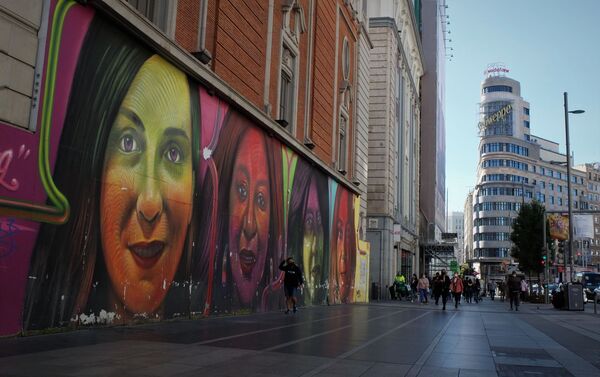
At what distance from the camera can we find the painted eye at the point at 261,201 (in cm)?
1806

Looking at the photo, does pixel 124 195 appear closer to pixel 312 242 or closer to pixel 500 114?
pixel 312 242

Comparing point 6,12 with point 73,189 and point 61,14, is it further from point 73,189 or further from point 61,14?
point 73,189

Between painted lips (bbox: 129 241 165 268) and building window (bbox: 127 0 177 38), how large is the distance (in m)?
4.65

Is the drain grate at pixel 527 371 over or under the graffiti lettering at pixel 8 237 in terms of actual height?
under

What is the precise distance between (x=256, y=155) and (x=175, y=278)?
5.84 metres

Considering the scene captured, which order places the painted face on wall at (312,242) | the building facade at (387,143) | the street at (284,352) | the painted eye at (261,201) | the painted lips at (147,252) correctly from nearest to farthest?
the street at (284,352), the painted lips at (147,252), the painted eye at (261,201), the painted face on wall at (312,242), the building facade at (387,143)

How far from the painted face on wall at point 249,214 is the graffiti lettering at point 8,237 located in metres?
7.73

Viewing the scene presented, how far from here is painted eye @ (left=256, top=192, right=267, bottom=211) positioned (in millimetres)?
18061

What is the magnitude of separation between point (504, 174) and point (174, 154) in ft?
383

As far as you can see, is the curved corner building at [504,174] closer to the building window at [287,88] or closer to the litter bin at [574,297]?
the litter bin at [574,297]

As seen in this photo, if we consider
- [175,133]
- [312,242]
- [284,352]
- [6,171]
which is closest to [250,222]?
[175,133]

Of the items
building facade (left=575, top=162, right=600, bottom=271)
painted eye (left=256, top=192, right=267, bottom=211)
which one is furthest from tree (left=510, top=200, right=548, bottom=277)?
building facade (left=575, top=162, right=600, bottom=271)

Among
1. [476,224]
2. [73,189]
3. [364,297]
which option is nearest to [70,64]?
[73,189]

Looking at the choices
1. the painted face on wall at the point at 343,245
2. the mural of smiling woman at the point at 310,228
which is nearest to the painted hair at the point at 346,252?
the painted face on wall at the point at 343,245
